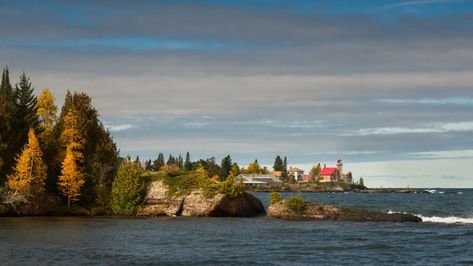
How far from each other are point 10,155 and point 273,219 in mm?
38110

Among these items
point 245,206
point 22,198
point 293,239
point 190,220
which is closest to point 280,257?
point 293,239

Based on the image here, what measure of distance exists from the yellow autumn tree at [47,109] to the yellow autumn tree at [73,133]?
1303cm

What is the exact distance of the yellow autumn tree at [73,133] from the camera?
83.5 metres

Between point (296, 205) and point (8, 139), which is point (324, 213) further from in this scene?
point (8, 139)

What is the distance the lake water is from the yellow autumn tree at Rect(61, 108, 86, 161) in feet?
50.8

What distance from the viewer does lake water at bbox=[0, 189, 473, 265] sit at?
41.2 meters

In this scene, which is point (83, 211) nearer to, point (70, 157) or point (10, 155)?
point (70, 157)

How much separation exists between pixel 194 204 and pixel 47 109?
34029 mm

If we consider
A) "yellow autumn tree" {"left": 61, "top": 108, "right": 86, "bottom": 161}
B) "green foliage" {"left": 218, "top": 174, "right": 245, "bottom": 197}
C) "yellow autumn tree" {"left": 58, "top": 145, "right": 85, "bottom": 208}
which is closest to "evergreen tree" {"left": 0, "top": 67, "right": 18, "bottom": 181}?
"yellow autumn tree" {"left": 61, "top": 108, "right": 86, "bottom": 161}

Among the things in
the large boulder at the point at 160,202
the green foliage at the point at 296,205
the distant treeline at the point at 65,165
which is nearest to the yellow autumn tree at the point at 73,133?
the distant treeline at the point at 65,165

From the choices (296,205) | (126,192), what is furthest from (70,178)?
(296,205)

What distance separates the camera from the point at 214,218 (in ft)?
246

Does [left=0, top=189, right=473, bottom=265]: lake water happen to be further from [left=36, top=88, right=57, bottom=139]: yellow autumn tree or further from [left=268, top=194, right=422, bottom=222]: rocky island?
[left=36, top=88, right=57, bottom=139]: yellow autumn tree

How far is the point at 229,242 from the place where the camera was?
166ft
